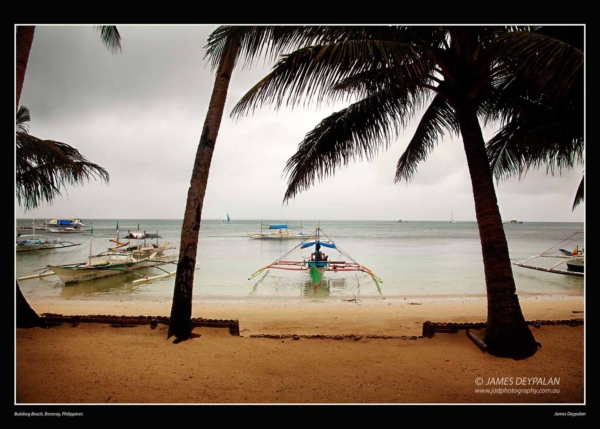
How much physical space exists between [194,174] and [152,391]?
2.17 m

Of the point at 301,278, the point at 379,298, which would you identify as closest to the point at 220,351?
the point at 379,298

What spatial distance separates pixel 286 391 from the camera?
246cm

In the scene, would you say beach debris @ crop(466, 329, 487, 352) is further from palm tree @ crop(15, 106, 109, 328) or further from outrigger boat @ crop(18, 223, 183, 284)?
outrigger boat @ crop(18, 223, 183, 284)

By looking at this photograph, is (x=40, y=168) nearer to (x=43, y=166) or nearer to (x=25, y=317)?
(x=43, y=166)

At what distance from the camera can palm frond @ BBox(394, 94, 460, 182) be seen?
4398mm

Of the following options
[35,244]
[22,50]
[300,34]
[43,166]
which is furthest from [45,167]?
[35,244]

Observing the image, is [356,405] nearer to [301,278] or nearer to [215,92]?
[215,92]

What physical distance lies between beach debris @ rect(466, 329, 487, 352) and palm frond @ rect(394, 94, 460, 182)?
2746mm

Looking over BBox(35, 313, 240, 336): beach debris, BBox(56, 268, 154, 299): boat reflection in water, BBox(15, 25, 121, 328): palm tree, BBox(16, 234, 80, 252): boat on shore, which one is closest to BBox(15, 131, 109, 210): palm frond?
BBox(15, 25, 121, 328): palm tree

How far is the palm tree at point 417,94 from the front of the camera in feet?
8.07

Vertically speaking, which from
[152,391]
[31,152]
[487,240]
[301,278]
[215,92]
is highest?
[215,92]

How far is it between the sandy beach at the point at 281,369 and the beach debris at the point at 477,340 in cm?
6
